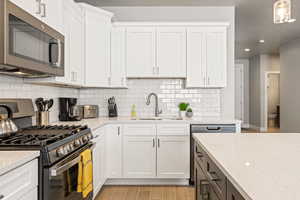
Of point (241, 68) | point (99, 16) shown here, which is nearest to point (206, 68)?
point (99, 16)

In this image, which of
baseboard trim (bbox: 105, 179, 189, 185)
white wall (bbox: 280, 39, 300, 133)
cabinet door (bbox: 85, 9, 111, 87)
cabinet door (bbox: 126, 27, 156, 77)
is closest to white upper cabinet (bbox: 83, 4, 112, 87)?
cabinet door (bbox: 85, 9, 111, 87)

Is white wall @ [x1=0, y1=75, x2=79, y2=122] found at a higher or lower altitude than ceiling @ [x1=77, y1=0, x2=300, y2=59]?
lower

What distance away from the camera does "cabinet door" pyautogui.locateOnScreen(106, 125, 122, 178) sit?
11.5ft

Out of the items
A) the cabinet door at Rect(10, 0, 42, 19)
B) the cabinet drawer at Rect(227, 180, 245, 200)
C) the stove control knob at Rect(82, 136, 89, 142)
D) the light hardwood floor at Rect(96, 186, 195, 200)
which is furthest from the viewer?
the light hardwood floor at Rect(96, 186, 195, 200)

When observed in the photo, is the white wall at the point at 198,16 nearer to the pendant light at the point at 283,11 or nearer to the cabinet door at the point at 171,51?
the cabinet door at the point at 171,51

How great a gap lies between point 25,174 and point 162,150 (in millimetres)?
2311

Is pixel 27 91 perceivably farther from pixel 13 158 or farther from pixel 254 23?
pixel 254 23

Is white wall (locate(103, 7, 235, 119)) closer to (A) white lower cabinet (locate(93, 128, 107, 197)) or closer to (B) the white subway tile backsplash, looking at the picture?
(B) the white subway tile backsplash

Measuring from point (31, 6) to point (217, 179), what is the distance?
72.8 inches

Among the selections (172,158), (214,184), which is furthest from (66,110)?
(214,184)

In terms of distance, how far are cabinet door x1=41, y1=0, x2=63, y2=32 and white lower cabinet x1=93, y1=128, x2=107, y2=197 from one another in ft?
3.93

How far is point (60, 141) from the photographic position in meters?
1.82

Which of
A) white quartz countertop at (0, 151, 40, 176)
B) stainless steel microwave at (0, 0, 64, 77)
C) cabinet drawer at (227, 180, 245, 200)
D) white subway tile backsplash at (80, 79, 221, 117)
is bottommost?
cabinet drawer at (227, 180, 245, 200)

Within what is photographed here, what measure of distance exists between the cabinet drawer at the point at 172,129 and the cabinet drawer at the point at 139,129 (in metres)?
0.09
